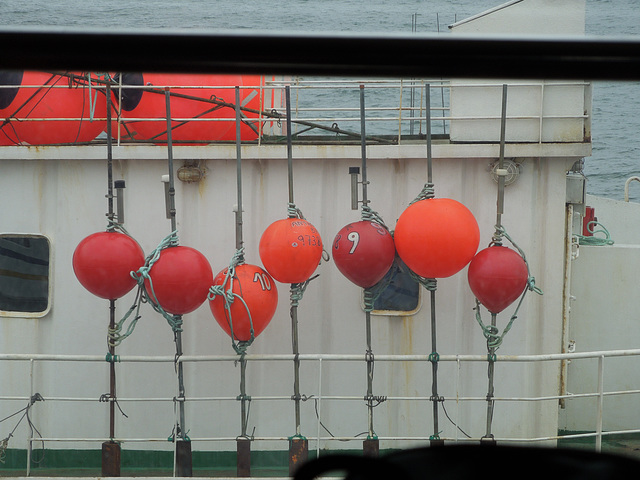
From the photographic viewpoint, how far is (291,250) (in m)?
5.34

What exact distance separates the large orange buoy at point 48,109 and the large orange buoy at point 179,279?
61.9 inches

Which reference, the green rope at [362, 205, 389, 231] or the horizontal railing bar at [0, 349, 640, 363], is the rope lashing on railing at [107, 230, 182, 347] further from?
the green rope at [362, 205, 389, 231]

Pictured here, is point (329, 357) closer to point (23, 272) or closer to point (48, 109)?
point (23, 272)

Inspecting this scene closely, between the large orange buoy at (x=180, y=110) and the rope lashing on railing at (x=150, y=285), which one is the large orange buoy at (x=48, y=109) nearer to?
the large orange buoy at (x=180, y=110)

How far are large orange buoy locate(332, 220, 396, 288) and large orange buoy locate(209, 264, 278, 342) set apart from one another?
0.57 metres

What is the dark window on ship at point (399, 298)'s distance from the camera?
611 centimetres

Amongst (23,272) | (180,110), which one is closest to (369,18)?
(180,110)

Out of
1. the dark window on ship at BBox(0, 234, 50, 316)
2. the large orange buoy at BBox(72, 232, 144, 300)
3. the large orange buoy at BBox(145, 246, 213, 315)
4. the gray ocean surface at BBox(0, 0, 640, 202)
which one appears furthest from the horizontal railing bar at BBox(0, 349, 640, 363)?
the gray ocean surface at BBox(0, 0, 640, 202)

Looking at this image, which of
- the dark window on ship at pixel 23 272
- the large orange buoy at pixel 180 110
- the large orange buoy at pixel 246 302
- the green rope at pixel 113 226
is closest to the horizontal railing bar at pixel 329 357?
the large orange buoy at pixel 246 302

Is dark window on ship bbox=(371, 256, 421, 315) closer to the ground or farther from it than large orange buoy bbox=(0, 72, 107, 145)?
closer to the ground

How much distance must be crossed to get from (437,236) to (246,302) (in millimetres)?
1429

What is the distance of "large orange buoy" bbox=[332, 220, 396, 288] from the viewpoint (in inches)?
211

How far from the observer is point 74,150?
20.0 ft

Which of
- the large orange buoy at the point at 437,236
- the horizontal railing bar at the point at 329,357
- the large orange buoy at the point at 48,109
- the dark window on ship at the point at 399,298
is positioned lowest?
the horizontal railing bar at the point at 329,357
